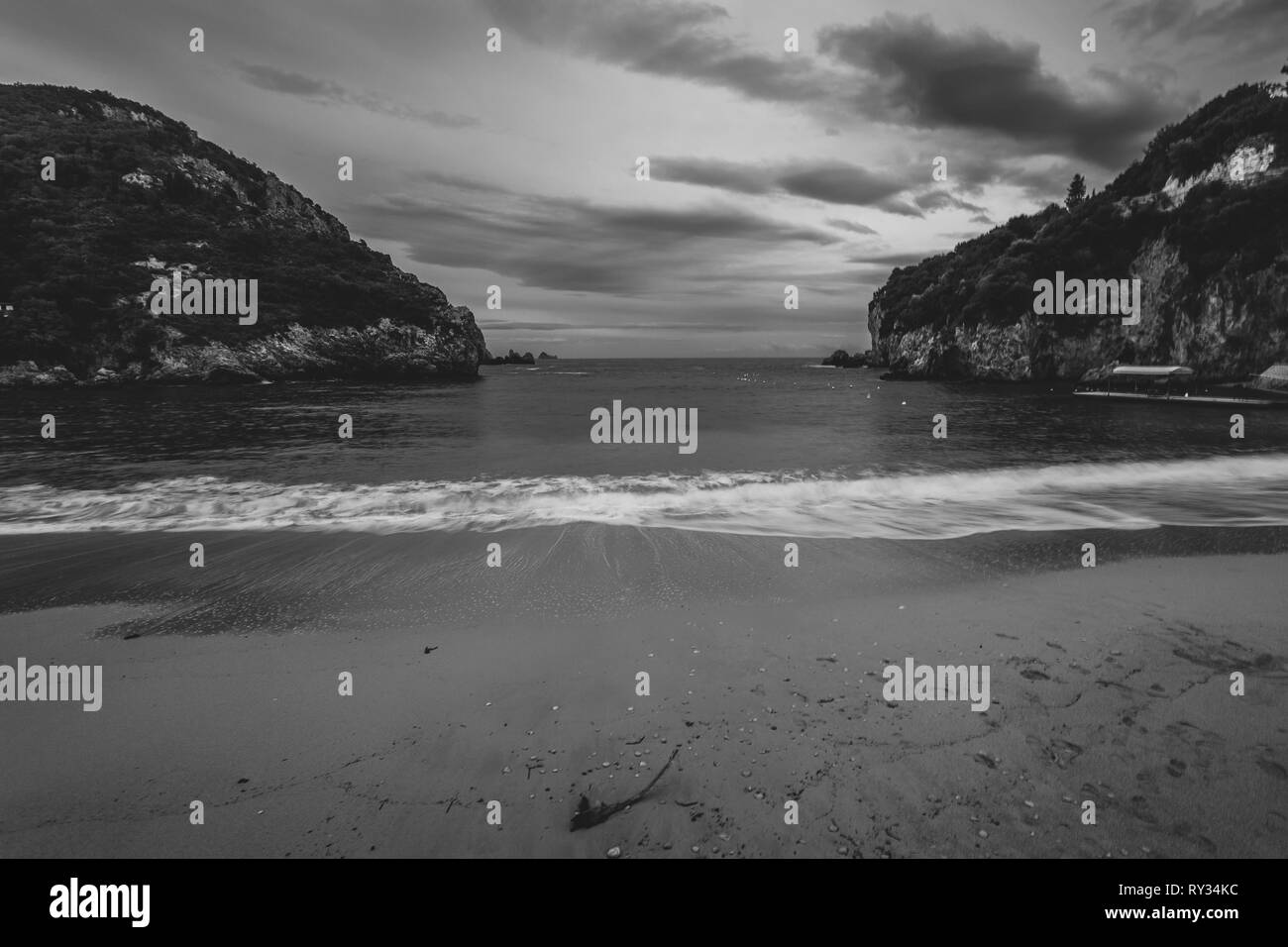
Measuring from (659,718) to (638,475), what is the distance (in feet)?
41.9

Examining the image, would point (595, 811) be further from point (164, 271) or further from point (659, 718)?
point (164, 271)

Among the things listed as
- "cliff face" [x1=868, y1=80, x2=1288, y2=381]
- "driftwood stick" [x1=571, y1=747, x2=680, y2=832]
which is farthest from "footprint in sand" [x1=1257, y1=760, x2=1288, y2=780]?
"cliff face" [x1=868, y1=80, x2=1288, y2=381]

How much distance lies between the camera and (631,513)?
502 inches

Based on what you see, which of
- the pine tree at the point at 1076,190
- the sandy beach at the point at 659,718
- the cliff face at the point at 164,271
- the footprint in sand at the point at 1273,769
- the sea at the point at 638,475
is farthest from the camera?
the pine tree at the point at 1076,190

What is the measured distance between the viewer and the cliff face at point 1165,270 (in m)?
57.4

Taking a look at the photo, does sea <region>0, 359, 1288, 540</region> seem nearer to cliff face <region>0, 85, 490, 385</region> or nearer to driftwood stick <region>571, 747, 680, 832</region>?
driftwood stick <region>571, 747, 680, 832</region>

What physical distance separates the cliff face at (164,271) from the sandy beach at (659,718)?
81630 millimetres

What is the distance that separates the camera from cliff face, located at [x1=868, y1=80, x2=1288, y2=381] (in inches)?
2260

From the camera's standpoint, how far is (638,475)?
56.6 feet

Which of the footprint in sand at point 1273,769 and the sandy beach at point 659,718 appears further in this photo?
the footprint in sand at point 1273,769

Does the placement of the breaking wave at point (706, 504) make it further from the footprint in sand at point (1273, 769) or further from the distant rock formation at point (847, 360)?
the distant rock formation at point (847, 360)

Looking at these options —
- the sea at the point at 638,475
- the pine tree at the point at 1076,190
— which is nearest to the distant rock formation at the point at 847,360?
the pine tree at the point at 1076,190

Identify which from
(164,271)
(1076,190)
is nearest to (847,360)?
(1076,190)
